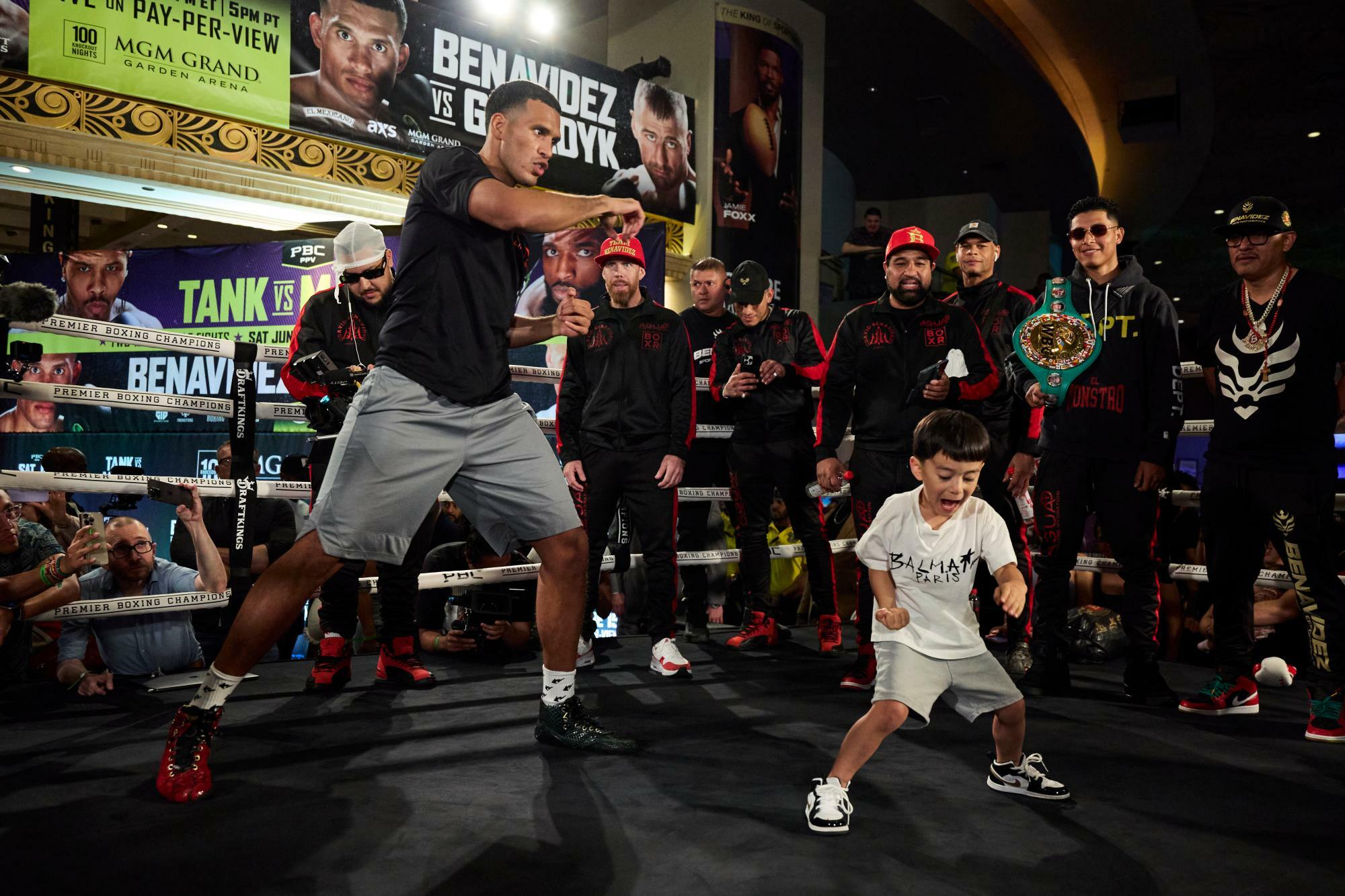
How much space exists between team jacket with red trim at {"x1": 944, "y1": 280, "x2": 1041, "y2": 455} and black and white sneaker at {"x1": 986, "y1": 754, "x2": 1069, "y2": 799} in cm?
161

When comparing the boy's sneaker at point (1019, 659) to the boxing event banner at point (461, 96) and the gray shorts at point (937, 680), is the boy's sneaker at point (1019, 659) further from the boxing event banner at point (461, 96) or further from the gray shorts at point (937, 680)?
the boxing event banner at point (461, 96)

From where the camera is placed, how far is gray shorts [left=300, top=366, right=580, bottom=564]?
2125mm

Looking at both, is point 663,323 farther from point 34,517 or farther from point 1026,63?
point 1026,63

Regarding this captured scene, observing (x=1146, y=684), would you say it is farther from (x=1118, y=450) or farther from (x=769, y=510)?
(x=769, y=510)

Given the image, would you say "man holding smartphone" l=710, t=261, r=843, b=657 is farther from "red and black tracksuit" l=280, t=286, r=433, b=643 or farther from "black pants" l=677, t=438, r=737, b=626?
"red and black tracksuit" l=280, t=286, r=433, b=643

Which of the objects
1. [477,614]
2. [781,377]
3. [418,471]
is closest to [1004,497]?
[781,377]

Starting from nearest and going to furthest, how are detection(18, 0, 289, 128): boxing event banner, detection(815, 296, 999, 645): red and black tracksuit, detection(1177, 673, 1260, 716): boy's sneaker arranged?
detection(1177, 673, 1260, 716): boy's sneaker
detection(815, 296, 999, 645): red and black tracksuit
detection(18, 0, 289, 128): boxing event banner

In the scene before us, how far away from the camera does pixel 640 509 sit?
3629 mm

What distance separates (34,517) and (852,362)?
12.5 ft

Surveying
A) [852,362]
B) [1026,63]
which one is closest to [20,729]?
[852,362]

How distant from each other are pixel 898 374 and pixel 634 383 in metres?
0.99

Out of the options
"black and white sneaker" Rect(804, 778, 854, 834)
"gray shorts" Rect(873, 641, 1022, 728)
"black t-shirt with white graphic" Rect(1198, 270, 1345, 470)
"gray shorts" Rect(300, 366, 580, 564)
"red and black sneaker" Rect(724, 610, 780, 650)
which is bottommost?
"red and black sneaker" Rect(724, 610, 780, 650)

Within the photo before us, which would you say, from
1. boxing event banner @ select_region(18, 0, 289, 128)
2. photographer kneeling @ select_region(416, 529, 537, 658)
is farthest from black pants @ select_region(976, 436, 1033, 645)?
boxing event banner @ select_region(18, 0, 289, 128)

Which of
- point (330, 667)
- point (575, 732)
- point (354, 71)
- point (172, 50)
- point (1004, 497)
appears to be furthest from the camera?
point (354, 71)
